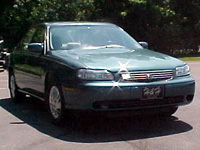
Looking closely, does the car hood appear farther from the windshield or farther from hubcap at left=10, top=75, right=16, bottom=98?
hubcap at left=10, top=75, right=16, bottom=98

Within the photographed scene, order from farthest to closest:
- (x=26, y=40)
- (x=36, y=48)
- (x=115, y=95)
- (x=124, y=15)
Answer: (x=124, y=15) → (x=26, y=40) → (x=36, y=48) → (x=115, y=95)

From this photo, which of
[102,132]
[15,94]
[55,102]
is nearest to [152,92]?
[102,132]

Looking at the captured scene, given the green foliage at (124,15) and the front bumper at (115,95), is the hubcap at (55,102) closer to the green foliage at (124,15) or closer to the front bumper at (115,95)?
the front bumper at (115,95)

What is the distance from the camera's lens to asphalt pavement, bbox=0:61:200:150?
5.18 m

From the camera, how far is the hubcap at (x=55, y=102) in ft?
20.2

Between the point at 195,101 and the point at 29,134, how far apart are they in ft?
12.2

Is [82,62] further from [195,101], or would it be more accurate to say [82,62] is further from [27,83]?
[195,101]

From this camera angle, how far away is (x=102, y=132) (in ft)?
19.4

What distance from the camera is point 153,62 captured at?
5.99 metres

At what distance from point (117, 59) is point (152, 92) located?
0.70 meters

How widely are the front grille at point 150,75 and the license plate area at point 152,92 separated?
0.39 feet

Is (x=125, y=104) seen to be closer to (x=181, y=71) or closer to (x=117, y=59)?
(x=117, y=59)

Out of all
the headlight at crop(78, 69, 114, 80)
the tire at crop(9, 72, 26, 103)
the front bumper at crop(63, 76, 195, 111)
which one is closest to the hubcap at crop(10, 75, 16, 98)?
the tire at crop(9, 72, 26, 103)

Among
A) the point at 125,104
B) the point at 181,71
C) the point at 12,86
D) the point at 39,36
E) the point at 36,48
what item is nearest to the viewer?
the point at 125,104
